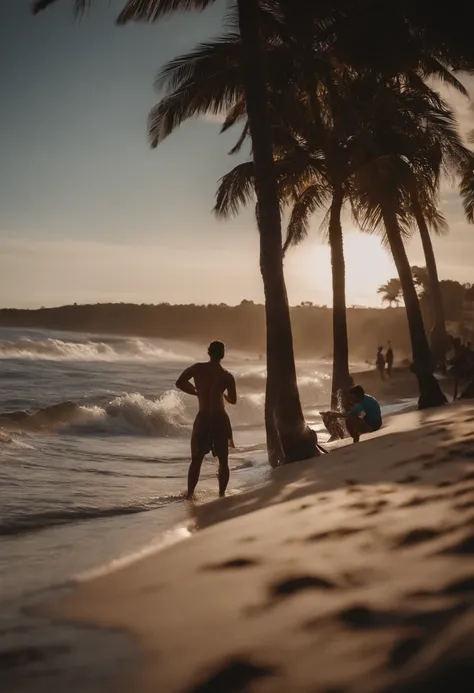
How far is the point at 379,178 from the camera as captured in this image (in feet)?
46.5

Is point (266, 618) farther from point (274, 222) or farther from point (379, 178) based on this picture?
point (379, 178)

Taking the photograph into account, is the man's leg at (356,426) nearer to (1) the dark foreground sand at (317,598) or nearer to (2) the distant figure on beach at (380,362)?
(1) the dark foreground sand at (317,598)

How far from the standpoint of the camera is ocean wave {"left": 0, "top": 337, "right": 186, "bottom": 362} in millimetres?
47125

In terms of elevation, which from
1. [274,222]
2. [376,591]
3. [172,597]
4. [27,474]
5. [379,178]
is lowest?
[27,474]

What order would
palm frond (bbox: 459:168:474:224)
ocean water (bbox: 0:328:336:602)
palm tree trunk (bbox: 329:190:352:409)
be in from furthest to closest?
palm frond (bbox: 459:168:474:224) < palm tree trunk (bbox: 329:190:352:409) < ocean water (bbox: 0:328:336:602)

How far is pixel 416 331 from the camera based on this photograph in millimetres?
15852

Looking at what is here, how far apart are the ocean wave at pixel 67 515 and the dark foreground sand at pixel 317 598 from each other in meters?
2.49

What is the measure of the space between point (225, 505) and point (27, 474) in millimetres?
4352

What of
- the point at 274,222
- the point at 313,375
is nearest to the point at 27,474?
the point at 274,222

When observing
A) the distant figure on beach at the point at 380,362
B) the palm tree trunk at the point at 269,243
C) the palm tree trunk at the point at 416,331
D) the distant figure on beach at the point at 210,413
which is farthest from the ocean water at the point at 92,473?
the distant figure on beach at the point at 380,362

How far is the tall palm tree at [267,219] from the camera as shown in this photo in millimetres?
10297

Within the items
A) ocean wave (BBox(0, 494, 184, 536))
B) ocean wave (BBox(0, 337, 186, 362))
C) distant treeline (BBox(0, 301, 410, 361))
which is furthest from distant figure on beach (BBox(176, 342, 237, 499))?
distant treeline (BBox(0, 301, 410, 361))

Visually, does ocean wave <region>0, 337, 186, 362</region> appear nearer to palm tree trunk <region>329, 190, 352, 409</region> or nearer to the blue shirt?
palm tree trunk <region>329, 190, 352, 409</region>

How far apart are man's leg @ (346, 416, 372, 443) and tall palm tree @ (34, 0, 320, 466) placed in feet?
2.58
